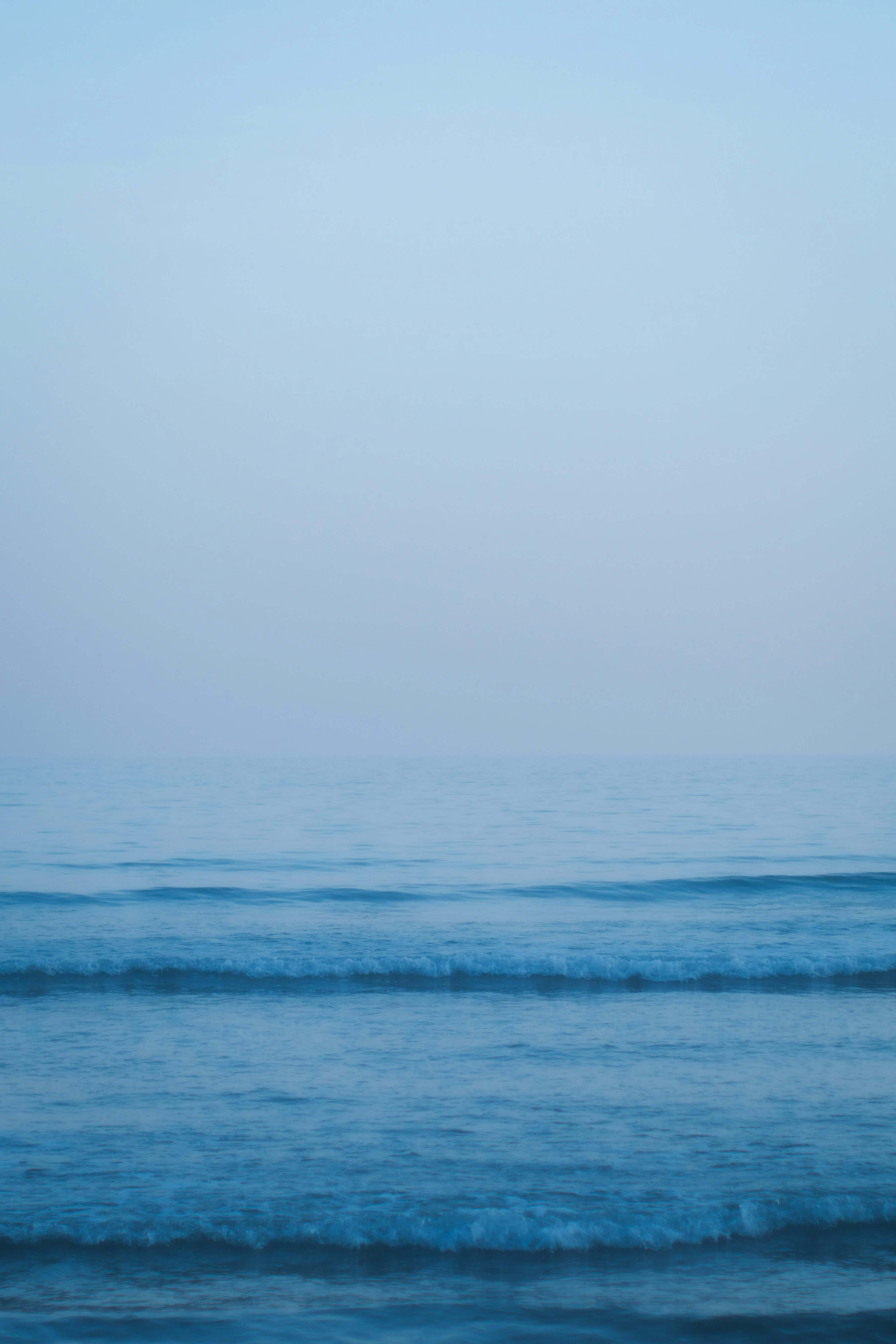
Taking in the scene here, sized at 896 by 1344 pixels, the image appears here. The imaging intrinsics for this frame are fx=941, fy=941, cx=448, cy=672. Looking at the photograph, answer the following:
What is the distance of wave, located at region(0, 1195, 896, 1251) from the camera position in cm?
610

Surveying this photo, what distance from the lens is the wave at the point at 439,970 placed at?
13633mm

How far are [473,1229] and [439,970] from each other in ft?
25.9

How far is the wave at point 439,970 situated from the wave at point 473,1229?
23.2 ft

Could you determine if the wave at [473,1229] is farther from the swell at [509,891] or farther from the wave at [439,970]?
the swell at [509,891]

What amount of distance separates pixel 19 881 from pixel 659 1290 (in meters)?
19.0

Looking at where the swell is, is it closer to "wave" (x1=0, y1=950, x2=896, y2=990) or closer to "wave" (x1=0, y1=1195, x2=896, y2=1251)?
"wave" (x1=0, y1=950, x2=896, y2=990)

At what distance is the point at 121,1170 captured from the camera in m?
7.00

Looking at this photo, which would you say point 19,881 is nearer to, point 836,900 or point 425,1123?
point 425,1123

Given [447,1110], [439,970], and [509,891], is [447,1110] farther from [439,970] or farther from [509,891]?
[509,891]

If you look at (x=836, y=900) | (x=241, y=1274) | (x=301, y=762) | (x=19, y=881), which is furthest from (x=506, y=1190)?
(x=301, y=762)

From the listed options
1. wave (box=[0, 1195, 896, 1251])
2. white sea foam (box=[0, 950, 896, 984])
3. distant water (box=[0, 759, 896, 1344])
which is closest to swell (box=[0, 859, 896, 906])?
distant water (box=[0, 759, 896, 1344])

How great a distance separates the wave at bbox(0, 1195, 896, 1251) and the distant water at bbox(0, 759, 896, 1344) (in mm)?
18

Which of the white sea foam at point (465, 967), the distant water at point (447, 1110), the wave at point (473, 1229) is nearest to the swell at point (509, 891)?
the distant water at point (447, 1110)

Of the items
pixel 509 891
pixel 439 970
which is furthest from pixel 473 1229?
pixel 509 891
